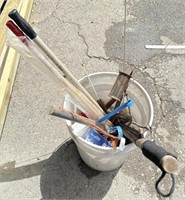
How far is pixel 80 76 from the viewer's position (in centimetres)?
204

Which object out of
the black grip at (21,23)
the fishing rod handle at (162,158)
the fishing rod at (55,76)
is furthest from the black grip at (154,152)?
the black grip at (21,23)

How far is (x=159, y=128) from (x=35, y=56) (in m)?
0.96

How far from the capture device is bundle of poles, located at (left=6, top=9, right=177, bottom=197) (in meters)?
1.02

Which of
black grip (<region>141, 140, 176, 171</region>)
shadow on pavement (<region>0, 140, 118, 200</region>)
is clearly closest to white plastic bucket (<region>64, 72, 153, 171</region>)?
shadow on pavement (<region>0, 140, 118, 200</region>)

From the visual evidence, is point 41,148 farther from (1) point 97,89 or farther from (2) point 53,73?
(2) point 53,73

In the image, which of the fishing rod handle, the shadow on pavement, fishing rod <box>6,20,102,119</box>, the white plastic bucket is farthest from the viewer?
the shadow on pavement

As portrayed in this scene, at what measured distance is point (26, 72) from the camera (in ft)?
6.79

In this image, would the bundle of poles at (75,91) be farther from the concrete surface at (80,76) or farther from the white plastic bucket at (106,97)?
the concrete surface at (80,76)

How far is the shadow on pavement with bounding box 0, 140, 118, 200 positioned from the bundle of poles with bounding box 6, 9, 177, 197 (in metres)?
0.42

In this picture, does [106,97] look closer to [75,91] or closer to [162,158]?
[75,91]

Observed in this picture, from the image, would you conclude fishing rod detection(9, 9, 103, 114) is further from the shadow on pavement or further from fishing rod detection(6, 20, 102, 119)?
the shadow on pavement

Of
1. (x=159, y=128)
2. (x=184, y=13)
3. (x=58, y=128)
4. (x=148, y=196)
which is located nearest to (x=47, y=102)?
(x=58, y=128)

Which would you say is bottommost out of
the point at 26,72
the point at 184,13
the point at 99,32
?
the point at 184,13

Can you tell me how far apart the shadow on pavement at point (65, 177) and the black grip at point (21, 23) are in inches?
32.7
